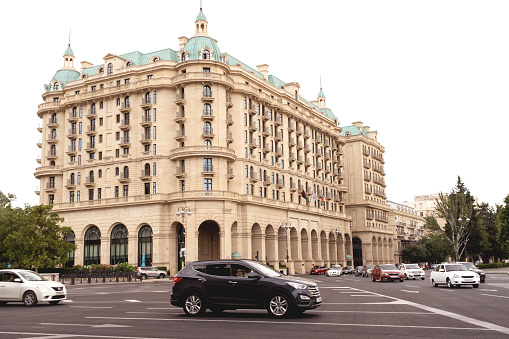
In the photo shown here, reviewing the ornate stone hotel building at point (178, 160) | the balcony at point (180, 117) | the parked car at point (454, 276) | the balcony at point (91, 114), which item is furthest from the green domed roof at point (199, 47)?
the parked car at point (454, 276)

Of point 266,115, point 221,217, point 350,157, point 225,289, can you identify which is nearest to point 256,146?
point 266,115

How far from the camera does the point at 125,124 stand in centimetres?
7075

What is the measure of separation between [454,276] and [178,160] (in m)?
42.5

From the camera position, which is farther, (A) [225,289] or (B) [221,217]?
(B) [221,217]

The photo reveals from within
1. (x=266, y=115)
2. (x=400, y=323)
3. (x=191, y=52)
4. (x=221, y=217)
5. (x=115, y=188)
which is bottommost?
(x=400, y=323)

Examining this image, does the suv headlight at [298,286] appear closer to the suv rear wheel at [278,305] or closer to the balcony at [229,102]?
the suv rear wheel at [278,305]

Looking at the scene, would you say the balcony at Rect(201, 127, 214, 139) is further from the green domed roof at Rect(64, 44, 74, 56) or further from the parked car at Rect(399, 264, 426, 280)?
the green domed roof at Rect(64, 44, 74, 56)

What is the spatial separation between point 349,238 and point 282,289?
87.3m

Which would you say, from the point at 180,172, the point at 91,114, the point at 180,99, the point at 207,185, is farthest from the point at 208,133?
the point at 91,114

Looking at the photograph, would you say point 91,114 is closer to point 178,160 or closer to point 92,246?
point 178,160

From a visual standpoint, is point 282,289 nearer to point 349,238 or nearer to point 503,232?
point 503,232

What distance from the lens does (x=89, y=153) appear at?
73062 mm

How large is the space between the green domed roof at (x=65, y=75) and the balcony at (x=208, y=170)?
30160 millimetres

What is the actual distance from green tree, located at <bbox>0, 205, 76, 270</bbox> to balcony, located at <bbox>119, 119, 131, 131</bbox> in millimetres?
17088
